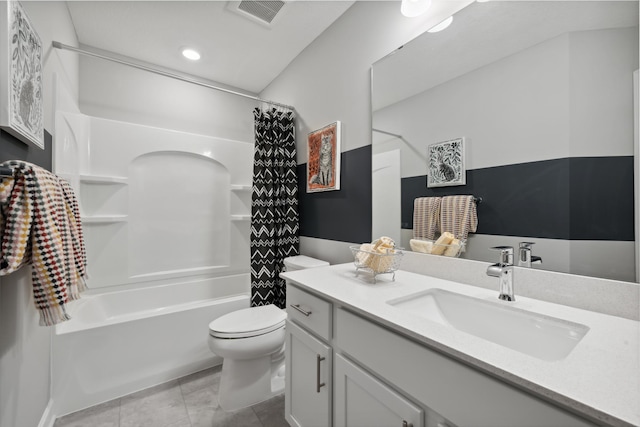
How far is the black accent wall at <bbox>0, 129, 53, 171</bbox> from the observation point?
36.9 inches

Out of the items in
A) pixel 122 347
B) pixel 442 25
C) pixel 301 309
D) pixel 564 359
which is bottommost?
pixel 122 347

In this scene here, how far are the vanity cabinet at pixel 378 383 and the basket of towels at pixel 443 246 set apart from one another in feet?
1.98

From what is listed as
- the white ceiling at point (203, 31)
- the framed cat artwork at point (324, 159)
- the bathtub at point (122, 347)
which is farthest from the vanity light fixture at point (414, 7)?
the bathtub at point (122, 347)

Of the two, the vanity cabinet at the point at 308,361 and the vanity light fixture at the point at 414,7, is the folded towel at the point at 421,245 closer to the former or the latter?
the vanity cabinet at the point at 308,361

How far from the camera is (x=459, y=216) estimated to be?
1204mm

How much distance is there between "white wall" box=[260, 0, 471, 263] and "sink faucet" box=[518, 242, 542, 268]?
3.27ft

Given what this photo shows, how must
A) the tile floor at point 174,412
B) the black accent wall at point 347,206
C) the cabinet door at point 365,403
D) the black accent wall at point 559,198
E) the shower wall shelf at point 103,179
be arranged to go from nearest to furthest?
the cabinet door at point 365,403, the black accent wall at point 559,198, the tile floor at point 174,412, the black accent wall at point 347,206, the shower wall shelf at point 103,179

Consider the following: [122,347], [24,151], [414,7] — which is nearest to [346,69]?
[414,7]

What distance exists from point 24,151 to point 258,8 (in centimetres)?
154

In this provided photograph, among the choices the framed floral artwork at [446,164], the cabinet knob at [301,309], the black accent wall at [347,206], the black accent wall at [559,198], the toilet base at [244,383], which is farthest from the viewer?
the black accent wall at [347,206]

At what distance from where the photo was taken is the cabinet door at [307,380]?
3.31 ft

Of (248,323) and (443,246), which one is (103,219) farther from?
(443,246)

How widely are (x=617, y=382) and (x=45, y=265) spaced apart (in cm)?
157

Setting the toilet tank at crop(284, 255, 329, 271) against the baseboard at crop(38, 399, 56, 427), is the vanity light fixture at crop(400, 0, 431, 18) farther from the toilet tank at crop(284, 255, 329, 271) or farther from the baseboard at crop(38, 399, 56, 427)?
the baseboard at crop(38, 399, 56, 427)
